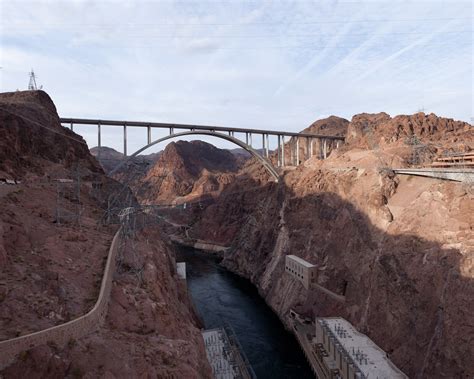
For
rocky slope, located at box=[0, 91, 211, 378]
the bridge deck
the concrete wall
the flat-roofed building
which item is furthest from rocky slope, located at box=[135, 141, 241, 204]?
the concrete wall

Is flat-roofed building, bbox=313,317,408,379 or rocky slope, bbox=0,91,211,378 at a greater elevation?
rocky slope, bbox=0,91,211,378

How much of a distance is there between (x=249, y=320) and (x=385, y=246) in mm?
18320

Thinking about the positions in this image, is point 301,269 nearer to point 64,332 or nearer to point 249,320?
point 249,320

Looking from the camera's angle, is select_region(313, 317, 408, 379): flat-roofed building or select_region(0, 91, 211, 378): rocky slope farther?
select_region(313, 317, 408, 379): flat-roofed building

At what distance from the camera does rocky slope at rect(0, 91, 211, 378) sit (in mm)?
13711

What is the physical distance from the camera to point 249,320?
4303 cm

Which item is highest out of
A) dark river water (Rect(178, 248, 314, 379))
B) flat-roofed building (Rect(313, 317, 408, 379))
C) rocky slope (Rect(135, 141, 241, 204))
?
rocky slope (Rect(135, 141, 241, 204))

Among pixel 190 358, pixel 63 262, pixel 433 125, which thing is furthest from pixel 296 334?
pixel 433 125

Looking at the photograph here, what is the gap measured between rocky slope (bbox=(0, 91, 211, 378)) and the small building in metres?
15.6

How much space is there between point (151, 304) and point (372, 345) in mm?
18641

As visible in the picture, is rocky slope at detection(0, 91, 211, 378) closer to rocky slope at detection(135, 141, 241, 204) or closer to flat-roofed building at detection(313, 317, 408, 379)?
flat-roofed building at detection(313, 317, 408, 379)

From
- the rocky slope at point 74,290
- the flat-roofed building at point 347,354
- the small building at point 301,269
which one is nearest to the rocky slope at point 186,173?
the small building at point 301,269

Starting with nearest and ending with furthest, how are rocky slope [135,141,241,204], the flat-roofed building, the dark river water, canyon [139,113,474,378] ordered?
canyon [139,113,474,378], the flat-roofed building, the dark river water, rocky slope [135,141,241,204]

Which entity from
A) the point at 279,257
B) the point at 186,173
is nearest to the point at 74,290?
the point at 279,257
